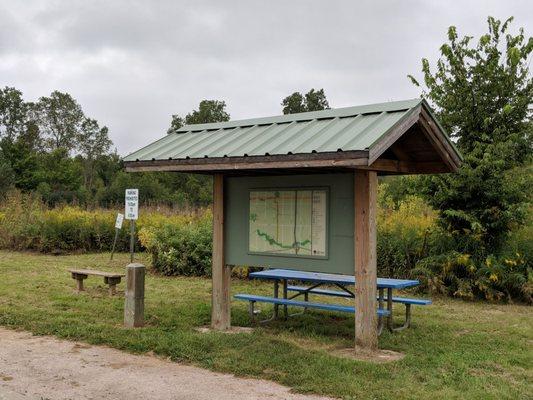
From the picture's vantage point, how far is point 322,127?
709 cm

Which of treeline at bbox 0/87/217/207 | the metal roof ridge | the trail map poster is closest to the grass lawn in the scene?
the trail map poster

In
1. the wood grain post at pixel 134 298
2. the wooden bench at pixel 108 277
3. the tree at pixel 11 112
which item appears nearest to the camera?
the wood grain post at pixel 134 298

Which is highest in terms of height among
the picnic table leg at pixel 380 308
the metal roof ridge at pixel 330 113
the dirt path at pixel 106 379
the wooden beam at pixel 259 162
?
the metal roof ridge at pixel 330 113

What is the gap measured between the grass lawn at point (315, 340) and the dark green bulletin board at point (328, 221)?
977 millimetres

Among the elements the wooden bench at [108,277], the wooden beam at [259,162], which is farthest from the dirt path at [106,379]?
the wooden bench at [108,277]

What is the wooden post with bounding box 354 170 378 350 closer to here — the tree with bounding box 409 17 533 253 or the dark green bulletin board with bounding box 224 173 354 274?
the dark green bulletin board with bounding box 224 173 354 274

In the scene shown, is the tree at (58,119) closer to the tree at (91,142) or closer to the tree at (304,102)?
the tree at (91,142)

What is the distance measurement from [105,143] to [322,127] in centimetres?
6185

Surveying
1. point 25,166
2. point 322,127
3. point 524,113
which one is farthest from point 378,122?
point 25,166

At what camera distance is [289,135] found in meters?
7.10

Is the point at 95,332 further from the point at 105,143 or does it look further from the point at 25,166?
the point at 105,143

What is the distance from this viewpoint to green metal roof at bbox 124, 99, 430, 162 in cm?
639

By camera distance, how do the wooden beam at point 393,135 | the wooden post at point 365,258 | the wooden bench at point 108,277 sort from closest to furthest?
1. the wooden beam at point 393,135
2. the wooden post at point 365,258
3. the wooden bench at point 108,277

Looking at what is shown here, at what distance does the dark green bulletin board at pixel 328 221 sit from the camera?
705cm
